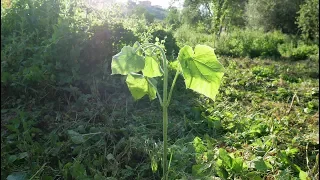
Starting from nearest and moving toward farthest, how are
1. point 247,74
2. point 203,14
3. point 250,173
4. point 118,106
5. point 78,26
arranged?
point 250,173 < point 118,106 < point 78,26 < point 247,74 < point 203,14

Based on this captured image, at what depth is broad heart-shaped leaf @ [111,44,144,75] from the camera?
1105 millimetres

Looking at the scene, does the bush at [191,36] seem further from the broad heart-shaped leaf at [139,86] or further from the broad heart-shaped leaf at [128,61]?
the broad heart-shaped leaf at [128,61]

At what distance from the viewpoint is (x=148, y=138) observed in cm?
182

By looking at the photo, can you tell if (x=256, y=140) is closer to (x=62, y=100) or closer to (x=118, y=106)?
(x=118, y=106)

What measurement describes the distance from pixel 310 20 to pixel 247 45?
9.69ft

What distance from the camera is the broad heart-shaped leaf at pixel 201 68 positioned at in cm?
109

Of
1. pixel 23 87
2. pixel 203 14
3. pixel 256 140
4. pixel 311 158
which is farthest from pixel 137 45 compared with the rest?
pixel 203 14

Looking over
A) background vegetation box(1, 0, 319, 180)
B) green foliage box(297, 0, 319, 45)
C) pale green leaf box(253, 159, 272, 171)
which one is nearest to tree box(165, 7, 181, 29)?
green foliage box(297, 0, 319, 45)

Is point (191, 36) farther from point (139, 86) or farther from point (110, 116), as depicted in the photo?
point (139, 86)

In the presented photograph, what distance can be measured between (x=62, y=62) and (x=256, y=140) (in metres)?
1.92

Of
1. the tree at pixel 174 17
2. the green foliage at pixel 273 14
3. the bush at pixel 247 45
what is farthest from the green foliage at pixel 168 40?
the green foliage at pixel 273 14

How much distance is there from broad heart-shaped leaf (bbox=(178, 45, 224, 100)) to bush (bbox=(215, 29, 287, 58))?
677cm

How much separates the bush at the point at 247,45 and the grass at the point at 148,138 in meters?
4.88

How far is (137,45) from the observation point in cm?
116
